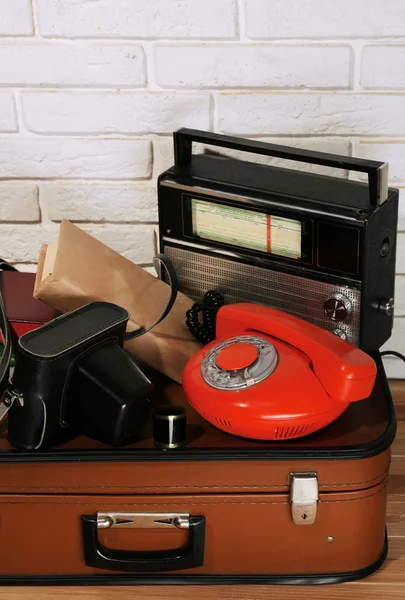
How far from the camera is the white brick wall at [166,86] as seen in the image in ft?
4.51

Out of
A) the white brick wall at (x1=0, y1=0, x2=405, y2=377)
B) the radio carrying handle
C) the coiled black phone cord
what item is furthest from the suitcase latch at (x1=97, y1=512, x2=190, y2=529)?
the white brick wall at (x1=0, y1=0, x2=405, y2=377)

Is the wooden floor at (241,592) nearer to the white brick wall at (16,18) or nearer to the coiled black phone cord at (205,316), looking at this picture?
the coiled black phone cord at (205,316)

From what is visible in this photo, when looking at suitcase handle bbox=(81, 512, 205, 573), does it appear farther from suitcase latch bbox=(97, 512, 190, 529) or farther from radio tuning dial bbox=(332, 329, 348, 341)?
radio tuning dial bbox=(332, 329, 348, 341)

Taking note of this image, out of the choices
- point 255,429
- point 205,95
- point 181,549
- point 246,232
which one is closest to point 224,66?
point 205,95

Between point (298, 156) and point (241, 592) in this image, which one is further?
point (298, 156)

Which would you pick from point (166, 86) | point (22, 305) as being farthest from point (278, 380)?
point (166, 86)

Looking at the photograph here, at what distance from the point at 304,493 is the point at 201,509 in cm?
13

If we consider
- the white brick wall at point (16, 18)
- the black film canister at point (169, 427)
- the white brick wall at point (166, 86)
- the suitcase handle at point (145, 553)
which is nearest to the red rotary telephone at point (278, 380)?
the black film canister at point (169, 427)

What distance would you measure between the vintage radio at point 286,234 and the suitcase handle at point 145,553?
343 mm

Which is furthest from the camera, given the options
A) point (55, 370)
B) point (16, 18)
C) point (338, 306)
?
point (16, 18)

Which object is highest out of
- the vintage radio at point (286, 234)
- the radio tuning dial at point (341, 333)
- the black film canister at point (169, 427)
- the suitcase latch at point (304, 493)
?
the vintage radio at point (286, 234)

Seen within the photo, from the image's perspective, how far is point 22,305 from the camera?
125 cm

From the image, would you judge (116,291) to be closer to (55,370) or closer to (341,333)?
(55,370)

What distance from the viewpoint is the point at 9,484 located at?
1105mm
